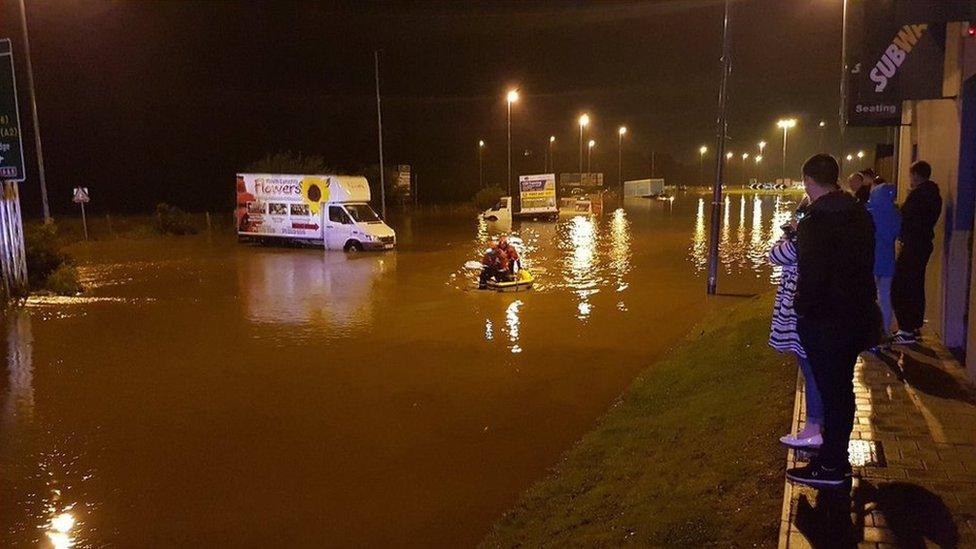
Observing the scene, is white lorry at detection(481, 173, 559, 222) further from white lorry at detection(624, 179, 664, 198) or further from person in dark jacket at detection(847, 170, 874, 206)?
white lorry at detection(624, 179, 664, 198)

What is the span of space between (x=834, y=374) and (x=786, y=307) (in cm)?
94

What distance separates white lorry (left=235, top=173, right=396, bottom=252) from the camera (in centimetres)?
2795

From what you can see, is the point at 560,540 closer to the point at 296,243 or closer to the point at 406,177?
the point at 296,243

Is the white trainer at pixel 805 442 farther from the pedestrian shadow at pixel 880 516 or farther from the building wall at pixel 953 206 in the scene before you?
the building wall at pixel 953 206

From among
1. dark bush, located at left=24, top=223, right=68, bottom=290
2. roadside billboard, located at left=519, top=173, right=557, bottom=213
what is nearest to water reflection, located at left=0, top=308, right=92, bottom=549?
dark bush, located at left=24, top=223, right=68, bottom=290

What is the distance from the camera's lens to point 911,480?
191 inches

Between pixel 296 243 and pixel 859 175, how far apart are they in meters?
23.4

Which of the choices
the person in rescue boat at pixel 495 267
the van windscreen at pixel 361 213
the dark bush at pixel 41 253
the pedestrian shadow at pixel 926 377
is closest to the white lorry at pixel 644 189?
the van windscreen at pixel 361 213

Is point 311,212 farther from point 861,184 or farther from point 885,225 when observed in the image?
point 885,225

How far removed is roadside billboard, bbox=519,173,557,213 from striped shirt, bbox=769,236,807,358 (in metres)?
40.0

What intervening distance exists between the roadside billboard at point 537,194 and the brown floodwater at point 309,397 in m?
25.1

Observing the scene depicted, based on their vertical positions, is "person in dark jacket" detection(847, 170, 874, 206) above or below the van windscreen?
above

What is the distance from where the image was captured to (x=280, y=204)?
29.7 meters

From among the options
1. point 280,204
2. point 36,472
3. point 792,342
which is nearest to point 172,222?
point 280,204
